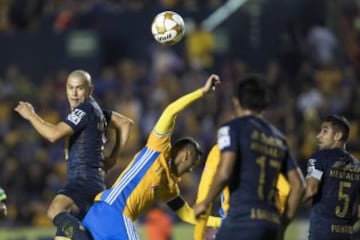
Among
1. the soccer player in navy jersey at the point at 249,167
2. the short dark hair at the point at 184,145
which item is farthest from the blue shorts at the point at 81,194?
the soccer player in navy jersey at the point at 249,167

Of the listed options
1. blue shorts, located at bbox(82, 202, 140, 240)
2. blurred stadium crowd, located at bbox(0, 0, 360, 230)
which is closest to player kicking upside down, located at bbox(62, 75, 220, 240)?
blue shorts, located at bbox(82, 202, 140, 240)

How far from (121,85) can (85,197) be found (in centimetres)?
1066

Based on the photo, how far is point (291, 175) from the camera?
941cm

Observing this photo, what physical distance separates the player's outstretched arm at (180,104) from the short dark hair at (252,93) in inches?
47.7

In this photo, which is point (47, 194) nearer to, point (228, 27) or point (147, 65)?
point (147, 65)

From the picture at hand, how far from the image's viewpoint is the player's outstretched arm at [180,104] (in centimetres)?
1038

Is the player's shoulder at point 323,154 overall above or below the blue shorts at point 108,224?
above

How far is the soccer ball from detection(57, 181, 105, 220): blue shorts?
187cm

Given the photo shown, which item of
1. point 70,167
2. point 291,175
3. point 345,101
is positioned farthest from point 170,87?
point 291,175

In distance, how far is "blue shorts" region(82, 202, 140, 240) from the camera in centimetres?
1070

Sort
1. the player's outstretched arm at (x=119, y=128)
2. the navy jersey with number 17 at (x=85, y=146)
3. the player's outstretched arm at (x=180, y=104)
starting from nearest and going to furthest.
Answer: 1. the player's outstretched arm at (x=180, y=104)
2. the navy jersey with number 17 at (x=85, y=146)
3. the player's outstretched arm at (x=119, y=128)

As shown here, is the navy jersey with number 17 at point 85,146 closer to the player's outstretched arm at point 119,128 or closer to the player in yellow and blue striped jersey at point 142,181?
the player in yellow and blue striped jersey at point 142,181

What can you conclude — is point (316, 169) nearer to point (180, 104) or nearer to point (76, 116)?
point (180, 104)

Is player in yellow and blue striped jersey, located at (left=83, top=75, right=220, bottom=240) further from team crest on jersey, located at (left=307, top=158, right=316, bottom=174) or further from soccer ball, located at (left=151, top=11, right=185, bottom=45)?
soccer ball, located at (left=151, top=11, right=185, bottom=45)
